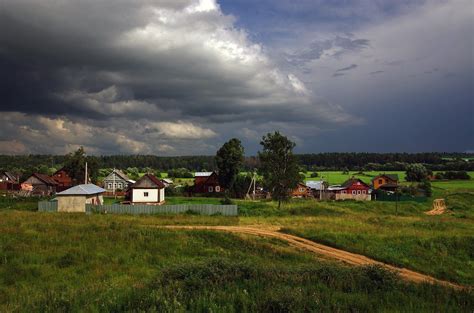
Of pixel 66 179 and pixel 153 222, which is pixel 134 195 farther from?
pixel 66 179

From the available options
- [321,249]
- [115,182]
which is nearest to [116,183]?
[115,182]

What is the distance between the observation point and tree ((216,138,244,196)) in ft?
236

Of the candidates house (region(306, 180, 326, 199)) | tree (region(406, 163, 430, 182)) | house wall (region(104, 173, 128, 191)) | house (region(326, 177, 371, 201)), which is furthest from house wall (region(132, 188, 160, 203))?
tree (region(406, 163, 430, 182))

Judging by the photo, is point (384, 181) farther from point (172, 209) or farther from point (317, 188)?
point (172, 209)

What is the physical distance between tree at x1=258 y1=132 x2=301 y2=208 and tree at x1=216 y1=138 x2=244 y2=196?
957 inches

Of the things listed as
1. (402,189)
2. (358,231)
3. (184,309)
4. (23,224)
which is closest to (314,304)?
(184,309)

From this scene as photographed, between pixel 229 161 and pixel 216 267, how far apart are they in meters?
61.6

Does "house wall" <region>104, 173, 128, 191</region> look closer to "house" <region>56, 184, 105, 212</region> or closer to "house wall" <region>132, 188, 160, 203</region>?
"house wall" <region>132, 188, 160, 203</region>

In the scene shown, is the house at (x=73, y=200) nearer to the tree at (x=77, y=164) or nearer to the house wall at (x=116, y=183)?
the tree at (x=77, y=164)

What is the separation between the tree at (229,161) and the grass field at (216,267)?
25.9 m

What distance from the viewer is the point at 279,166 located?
1865 inches

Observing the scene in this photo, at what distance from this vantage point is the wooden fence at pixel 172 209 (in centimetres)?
3878

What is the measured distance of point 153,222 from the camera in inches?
1260

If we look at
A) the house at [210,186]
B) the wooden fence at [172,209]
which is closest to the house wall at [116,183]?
the house at [210,186]
